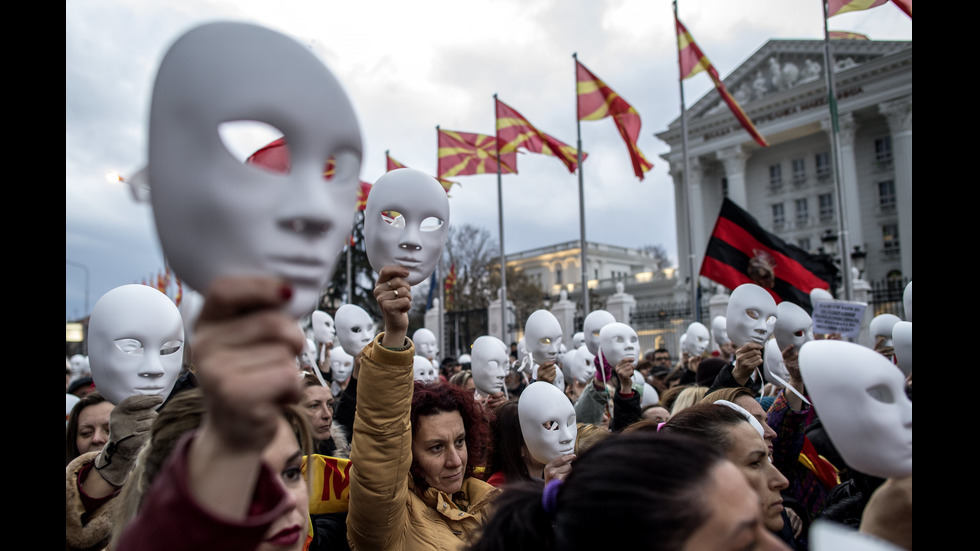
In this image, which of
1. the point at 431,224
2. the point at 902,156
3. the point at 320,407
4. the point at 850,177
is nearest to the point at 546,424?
the point at 320,407

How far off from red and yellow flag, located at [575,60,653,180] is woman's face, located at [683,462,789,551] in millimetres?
12914

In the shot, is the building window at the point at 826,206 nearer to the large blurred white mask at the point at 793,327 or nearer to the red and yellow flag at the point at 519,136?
the red and yellow flag at the point at 519,136

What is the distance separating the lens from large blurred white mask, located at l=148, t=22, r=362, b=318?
1.11 metres

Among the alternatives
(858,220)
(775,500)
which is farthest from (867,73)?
(775,500)

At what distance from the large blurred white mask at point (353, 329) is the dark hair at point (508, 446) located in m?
3.25

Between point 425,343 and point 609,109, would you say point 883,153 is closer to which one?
point 609,109

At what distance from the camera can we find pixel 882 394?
5.53 feet

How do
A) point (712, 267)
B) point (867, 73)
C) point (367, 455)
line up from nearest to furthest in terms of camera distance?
point (367, 455) → point (712, 267) → point (867, 73)

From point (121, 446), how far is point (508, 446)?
6.68ft

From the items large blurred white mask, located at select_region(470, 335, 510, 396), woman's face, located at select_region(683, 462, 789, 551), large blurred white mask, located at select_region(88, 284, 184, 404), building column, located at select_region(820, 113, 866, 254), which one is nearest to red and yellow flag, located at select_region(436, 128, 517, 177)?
large blurred white mask, located at select_region(470, 335, 510, 396)

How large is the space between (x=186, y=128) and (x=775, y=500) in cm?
258

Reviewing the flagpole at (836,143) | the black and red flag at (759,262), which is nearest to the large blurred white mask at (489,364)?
the black and red flag at (759,262)

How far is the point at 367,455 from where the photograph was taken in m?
2.37
